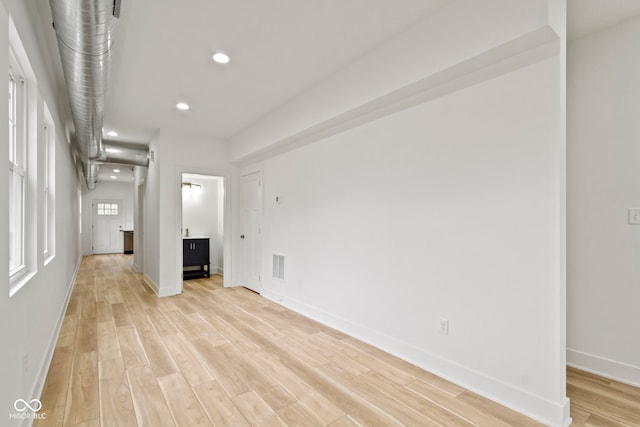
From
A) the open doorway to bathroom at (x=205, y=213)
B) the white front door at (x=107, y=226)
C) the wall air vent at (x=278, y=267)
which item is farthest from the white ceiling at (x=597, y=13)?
the white front door at (x=107, y=226)

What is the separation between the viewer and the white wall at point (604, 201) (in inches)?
90.0

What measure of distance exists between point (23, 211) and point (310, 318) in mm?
2930

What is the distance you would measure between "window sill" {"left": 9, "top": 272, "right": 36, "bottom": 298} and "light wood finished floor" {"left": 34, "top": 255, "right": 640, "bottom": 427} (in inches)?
33.1

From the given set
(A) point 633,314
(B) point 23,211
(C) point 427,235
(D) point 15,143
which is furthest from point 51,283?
(A) point 633,314

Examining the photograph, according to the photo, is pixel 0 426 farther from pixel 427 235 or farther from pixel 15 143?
pixel 427 235

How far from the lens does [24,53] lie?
1833mm

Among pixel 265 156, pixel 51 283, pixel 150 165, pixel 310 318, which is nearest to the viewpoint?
pixel 51 283

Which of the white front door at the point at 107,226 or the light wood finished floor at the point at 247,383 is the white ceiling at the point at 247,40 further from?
the white front door at the point at 107,226

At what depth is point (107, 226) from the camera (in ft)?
37.3

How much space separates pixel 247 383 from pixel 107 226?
11725 mm

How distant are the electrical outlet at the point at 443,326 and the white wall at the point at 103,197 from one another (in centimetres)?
1235

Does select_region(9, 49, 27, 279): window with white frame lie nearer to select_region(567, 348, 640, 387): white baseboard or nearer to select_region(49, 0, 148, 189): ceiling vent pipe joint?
select_region(49, 0, 148, 189): ceiling vent pipe joint

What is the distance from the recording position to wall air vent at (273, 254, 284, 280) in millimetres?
4527

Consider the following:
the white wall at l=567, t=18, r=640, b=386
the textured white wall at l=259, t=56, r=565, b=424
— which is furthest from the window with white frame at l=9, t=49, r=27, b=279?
the white wall at l=567, t=18, r=640, b=386
